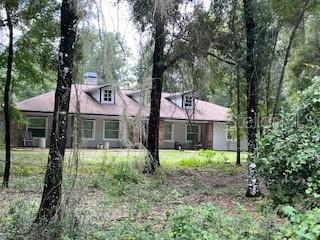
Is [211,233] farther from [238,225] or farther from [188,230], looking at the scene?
[238,225]

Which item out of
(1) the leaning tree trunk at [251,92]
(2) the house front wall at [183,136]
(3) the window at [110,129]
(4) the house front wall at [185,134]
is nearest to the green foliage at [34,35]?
(1) the leaning tree trunk at [251,92]

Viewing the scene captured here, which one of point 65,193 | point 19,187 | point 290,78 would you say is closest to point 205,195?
point 19,187

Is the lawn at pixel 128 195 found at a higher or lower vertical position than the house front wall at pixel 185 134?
lower

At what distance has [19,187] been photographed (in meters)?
11.0

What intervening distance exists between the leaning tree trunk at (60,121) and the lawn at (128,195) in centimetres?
20

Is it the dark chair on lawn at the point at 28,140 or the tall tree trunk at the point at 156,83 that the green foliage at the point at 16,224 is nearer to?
the tall tree trunk at the point at 156,83

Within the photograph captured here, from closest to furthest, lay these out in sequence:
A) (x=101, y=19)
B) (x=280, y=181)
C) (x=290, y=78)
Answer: (x=280, y=181) < (x=101, y=19) < (x=290, y=78)

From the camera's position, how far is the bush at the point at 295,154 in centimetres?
476

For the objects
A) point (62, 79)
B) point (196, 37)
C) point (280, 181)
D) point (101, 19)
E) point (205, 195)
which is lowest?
point (205, 195)

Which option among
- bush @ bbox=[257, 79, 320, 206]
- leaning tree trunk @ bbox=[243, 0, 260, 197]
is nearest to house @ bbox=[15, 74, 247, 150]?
leaning tree trunk @ bbox=[243, 0, 260, 197]

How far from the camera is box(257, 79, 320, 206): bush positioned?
4.76 m

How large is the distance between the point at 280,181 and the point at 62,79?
312 centimetres

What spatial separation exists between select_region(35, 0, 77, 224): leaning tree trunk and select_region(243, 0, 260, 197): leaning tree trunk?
17.5 ft

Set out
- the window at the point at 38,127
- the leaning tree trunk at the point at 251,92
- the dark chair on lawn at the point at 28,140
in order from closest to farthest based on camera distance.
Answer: the leaning tree trunk at the point at 251,92, the dark chair on lawn at the point at 28,140, the window at the point at 38,127
